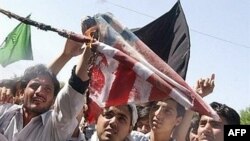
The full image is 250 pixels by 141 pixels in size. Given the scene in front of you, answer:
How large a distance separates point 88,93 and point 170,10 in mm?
1922

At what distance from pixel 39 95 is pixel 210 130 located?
127 cm

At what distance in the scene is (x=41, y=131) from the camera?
2602 mm

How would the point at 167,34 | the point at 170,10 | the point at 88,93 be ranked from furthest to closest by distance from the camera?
the point at 170,10, the point at 167,34, the point at 88,93

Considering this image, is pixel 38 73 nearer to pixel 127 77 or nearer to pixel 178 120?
pixel 127 77

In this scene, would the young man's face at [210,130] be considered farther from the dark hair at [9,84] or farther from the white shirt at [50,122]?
the dark hair at [9,84]

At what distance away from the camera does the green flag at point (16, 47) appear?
4.66 metres

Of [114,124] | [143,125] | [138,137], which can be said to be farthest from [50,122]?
[143,125]

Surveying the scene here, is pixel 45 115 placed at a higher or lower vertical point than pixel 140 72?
lower

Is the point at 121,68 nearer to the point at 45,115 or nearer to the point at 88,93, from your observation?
the point at 88,93

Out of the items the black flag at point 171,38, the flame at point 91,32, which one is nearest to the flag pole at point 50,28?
the flame at point 91,32

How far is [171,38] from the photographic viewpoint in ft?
12.6

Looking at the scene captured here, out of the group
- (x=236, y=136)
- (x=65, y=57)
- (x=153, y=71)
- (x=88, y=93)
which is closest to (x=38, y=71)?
(x=65, y=57)

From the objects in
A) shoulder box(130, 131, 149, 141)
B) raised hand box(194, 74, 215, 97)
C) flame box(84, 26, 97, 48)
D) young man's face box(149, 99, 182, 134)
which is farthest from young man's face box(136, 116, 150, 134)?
flame box(84, 26, 97, 48)

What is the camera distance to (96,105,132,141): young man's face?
8.59 ft
